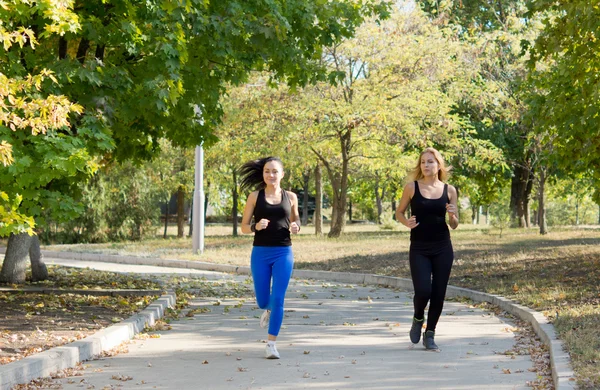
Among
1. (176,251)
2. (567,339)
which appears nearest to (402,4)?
(176,251)

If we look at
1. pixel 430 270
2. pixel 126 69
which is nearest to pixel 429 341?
pixel 430 270

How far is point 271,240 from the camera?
8.73m

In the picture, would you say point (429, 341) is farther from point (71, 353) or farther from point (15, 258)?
point (15, 258)

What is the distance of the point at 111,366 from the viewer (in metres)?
8.29

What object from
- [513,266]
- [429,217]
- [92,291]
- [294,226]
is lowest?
[92,291]

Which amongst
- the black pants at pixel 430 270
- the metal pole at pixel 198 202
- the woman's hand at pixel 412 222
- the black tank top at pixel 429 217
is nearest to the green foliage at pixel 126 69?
the woman's hand at pixel 412 222

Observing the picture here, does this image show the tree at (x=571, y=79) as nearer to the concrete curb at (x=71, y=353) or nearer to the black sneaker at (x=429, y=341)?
the black sneaker at (x=429, y=341)

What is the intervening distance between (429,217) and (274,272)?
1.64 meters

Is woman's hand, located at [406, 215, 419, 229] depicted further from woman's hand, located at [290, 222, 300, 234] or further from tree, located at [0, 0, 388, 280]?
tree, located at [0, 0, 388, 280]

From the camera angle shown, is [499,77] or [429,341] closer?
[429,341]

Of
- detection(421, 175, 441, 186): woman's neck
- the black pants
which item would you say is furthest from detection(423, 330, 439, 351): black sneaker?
detection(421, 175, 441, 186): woman's neck

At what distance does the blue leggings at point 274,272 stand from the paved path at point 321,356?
0.43m

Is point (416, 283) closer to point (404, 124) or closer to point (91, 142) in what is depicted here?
point (91, 142)

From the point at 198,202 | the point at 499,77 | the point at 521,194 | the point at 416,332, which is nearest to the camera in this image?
the point at 416,332
